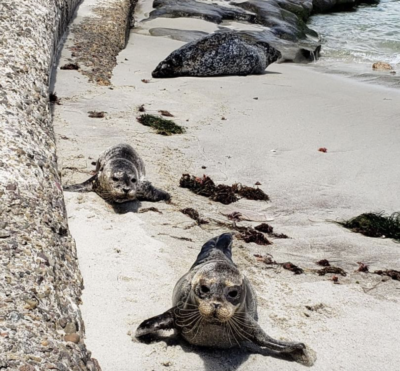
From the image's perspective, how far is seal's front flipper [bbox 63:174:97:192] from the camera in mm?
5402

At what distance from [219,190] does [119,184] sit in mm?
1022

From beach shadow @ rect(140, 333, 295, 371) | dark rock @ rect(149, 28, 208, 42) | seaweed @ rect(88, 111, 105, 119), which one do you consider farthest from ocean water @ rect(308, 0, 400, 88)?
beach shadow @ rect(140, 333, 295, 371)

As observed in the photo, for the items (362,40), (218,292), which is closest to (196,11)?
(362,40)

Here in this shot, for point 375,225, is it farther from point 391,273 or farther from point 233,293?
point 233,293

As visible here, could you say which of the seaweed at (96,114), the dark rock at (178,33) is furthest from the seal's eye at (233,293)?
the dark rock at (178,33)

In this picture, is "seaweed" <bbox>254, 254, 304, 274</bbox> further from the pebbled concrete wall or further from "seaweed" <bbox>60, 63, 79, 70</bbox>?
"seaweed" <bbox>60, 63, 79, 70</bbox>

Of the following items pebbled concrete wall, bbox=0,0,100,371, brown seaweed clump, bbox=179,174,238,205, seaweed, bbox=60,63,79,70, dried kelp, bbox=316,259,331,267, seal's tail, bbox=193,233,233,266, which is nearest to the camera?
pebbled concrete wall, bbox=0,0,100,371

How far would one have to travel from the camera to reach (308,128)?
7973mm

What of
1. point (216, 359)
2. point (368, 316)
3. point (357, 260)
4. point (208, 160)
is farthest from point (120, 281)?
point (208, 160)

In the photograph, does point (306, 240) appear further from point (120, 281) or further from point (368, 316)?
point (120, 281)

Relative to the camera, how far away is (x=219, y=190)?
19.7 feet

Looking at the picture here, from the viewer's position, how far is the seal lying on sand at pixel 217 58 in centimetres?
1041

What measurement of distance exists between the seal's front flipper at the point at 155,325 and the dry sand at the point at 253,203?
68 millimetres

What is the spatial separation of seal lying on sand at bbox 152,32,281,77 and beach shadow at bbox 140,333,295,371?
22.4 feet
